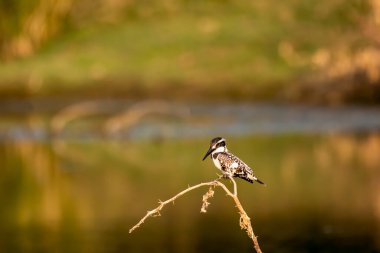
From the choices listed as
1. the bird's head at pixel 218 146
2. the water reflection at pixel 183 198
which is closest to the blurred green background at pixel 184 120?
the water reflection at pixel 183 198

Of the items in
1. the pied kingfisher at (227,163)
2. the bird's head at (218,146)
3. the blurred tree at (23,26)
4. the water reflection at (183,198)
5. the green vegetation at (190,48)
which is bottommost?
the pied kingfisher at (227,163)

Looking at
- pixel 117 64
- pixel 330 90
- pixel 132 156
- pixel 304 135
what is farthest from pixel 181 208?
pixel 117 64

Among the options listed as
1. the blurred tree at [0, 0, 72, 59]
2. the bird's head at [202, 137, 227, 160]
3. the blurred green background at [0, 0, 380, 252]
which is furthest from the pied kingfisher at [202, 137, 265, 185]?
the blurred tree at [0, 0, 72, 59]

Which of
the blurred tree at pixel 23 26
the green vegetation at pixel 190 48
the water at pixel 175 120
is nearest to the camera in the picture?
the water at pixel 175 120

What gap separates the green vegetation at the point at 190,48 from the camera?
67125 millimetres

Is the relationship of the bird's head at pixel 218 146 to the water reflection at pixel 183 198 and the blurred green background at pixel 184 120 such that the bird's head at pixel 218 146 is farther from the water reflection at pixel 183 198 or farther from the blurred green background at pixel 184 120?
the water reflection at pixel 183 198

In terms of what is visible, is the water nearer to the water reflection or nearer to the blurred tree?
the water reflection

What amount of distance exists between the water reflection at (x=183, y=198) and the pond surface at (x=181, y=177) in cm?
4

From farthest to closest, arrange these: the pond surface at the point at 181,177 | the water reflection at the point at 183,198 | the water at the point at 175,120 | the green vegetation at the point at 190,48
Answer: the green vegetation at the point at 190,48 → the water at the point at 175,120 → the pond surface at the point at 181,177 → the water reflection at the point at 183,198

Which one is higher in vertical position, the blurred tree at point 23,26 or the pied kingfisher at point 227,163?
the blurred tree at point 23,26

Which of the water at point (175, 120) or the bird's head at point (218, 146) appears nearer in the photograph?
the bird's head at point (218, 146)

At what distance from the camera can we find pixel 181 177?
3753 cm

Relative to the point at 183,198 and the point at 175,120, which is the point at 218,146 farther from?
the point at 175,120

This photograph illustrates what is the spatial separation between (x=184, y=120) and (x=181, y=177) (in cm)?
1718
